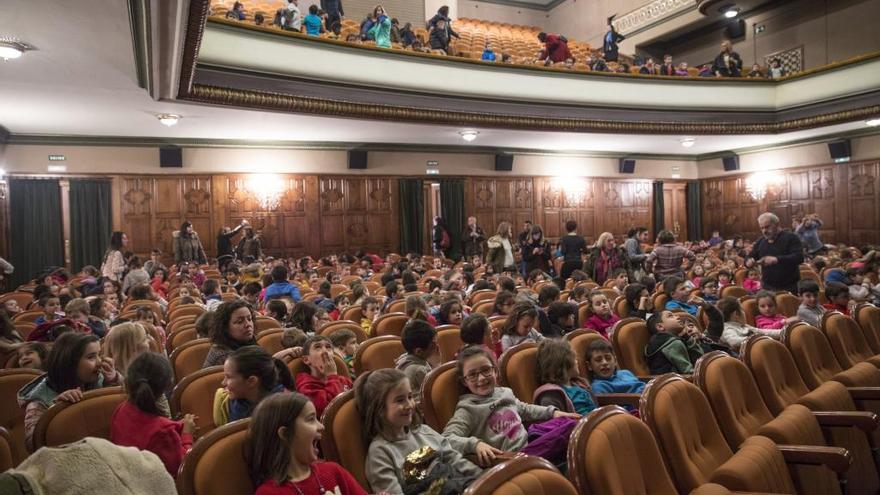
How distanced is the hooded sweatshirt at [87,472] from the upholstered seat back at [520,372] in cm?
204

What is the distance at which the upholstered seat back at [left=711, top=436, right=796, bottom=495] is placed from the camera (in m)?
2.24

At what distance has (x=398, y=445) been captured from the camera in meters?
2.30

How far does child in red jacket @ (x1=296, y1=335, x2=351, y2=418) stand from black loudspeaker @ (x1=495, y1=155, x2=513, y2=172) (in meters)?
12.1

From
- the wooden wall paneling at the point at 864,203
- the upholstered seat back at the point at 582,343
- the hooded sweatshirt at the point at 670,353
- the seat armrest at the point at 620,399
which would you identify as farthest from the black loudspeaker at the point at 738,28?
the seat armrest at the point at 620,399

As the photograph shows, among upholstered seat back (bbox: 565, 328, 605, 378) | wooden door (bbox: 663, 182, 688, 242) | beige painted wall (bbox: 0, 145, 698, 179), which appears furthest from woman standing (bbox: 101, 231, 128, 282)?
wooden door (bbox: 663, 182, 688, 242)

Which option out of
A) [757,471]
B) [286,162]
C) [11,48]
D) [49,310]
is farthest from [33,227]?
[757,471]

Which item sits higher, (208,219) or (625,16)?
(625,16)

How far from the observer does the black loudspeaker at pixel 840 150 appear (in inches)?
545

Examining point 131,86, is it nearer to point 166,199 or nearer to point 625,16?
point 166,199

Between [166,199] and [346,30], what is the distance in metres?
5.03

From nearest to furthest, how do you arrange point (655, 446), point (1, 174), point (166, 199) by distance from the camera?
point (655, 446) < point (1, 174) < point (166, 199)

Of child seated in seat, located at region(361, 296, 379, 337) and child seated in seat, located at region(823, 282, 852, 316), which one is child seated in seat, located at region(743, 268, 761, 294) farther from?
child seated in seat, located at region(361, 296, 379, 337)

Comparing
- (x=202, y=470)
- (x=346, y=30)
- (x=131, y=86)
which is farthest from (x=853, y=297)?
(x=346, y=30)

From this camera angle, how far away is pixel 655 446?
2176 millimetres
